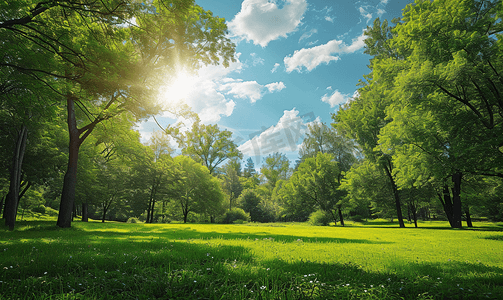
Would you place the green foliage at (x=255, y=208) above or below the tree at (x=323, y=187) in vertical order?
below

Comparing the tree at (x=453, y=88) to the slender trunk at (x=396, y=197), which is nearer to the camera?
the tree at (x=453, y=88)

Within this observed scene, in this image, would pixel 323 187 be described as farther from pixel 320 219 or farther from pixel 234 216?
pixel 234 216

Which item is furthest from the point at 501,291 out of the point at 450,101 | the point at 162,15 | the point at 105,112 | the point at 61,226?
the point at 61,226

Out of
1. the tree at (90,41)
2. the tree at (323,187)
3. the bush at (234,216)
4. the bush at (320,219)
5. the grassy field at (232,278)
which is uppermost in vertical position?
the tree at (90,41)

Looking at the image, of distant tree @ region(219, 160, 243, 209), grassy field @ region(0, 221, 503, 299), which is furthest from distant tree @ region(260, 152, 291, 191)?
grassy field @ region(0, 221, 503, 299)

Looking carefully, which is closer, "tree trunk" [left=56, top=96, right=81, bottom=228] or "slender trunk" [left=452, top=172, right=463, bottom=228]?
"tree trunk" [left=56, top=96, right=81, bottom=228]

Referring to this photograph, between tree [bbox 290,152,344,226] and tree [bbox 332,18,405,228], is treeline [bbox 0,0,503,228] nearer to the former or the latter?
tree [bbox 332,18,405,228]

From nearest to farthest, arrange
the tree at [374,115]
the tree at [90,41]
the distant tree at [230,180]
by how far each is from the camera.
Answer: the tree at [90,41], the tree at [374,115], the distant tree at [230,180]

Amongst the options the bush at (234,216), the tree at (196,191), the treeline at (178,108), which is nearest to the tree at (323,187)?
the treeline at (178,108)

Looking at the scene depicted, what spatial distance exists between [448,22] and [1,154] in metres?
27.9

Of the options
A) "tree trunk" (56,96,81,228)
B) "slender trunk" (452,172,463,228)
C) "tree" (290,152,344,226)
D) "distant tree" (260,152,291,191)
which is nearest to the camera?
"tree trunk" (56,96,81,228)

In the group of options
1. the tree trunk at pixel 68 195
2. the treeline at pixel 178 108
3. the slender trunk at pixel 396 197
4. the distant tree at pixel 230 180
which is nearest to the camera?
the treeline at pixel 178 108

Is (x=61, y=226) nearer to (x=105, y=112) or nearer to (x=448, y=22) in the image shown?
(x=105, y=112)

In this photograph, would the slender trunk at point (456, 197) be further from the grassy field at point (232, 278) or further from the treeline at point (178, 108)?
the grassy field at point (232, 278)
